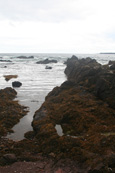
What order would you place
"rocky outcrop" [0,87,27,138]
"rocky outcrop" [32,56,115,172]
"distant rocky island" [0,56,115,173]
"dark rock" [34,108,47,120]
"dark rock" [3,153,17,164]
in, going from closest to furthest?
"distant rocky island" [0,56,115,173] → "rocky outcrop" [32,56,115,172] → "dark rock" [3,153,17,164] → "rocky outcrop" [0,87,27,138] → "dark rock" [34,108,47,120]

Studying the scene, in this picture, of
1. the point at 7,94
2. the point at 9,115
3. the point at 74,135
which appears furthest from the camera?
the point at 7,94

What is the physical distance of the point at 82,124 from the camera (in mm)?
11703

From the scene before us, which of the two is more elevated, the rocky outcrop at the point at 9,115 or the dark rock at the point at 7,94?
the dark rock at the point at 7,94

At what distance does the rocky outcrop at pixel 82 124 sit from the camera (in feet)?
26.8

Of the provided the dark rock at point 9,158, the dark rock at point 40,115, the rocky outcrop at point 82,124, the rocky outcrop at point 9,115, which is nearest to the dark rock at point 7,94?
the rocky outcrop at point 9,115

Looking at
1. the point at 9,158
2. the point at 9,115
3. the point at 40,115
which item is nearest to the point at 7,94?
the point at 9,115

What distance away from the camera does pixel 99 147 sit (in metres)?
8.60

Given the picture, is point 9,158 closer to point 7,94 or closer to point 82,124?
point 82,124

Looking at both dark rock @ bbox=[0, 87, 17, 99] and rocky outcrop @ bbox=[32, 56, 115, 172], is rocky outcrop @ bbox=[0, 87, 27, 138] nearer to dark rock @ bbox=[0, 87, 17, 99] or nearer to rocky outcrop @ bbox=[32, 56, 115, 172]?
rocky outcrop @ bbox=[32, 56, 115, 172]

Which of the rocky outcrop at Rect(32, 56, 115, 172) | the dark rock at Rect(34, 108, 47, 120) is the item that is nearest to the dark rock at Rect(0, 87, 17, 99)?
the rocky outcrop at Rect(32, 56, 115, 172)

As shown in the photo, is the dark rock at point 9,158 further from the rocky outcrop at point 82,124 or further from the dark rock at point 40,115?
the dark rock at point 40,115

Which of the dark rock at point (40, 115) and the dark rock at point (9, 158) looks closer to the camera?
the dark rock at point (9, 158)

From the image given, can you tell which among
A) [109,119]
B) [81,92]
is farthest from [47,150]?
[81,92]

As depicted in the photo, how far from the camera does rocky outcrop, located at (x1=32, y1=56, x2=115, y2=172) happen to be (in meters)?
8.18
